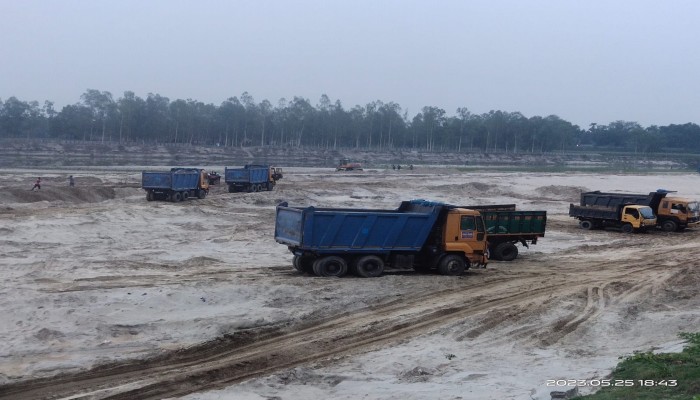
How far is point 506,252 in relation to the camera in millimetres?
27891

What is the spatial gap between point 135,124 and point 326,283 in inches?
5430

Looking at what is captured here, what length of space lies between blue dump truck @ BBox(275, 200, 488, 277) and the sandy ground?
56 cm

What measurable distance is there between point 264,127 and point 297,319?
499ft

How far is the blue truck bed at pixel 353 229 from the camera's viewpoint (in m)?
21.6

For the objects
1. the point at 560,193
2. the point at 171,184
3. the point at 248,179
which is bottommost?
the point at 171,184

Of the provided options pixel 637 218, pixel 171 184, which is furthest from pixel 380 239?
pixel 171 184

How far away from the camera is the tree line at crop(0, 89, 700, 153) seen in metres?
153

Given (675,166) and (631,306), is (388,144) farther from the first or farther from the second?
(631,306)

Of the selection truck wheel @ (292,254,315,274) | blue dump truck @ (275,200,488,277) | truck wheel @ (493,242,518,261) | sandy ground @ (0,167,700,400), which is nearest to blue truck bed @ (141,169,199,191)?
sandy ground @ (0,167,700,400)

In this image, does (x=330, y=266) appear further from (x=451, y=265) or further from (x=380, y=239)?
(x=451, y=265)

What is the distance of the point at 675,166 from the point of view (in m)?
151

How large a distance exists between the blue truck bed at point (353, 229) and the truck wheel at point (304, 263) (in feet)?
1.70

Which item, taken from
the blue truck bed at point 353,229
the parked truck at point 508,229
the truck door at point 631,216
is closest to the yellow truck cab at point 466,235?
the blue truck bed at point 353,229

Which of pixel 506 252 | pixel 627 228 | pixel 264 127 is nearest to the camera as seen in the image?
pixel 506 252
